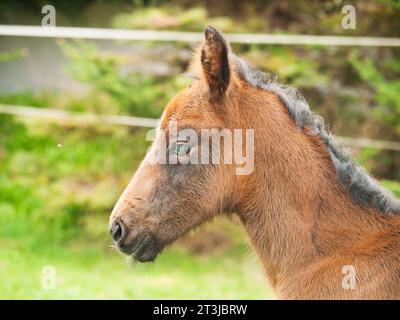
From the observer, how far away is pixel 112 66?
8.85m

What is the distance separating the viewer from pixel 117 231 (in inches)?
144

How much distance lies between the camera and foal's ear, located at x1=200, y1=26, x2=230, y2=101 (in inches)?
141

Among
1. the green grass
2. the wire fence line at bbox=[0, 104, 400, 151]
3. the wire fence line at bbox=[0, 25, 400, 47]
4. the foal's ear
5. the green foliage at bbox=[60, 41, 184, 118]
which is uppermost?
the foal's ear

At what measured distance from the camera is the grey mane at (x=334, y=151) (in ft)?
11.8

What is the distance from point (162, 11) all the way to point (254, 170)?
20.1 feet

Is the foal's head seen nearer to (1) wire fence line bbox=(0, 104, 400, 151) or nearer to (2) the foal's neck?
(2) the foal's neck

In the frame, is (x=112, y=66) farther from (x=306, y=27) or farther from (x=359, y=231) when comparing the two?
(x=359, y=231)

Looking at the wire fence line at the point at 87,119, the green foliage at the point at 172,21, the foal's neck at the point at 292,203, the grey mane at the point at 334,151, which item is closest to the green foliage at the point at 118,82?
the wire fence line at the point at 87,119

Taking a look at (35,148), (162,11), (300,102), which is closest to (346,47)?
(162,11)

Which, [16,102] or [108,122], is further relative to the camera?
[16,102]

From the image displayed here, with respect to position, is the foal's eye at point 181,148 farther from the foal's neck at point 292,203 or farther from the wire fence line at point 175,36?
the wire fence line at point 175,36

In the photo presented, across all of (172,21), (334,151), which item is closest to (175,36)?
(172,21)

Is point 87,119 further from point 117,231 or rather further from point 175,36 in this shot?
point 117,231

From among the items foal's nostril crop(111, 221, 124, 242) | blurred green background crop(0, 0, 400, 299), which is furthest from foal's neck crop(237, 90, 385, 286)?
blurred green background crop(0, 0, 400, 299)
